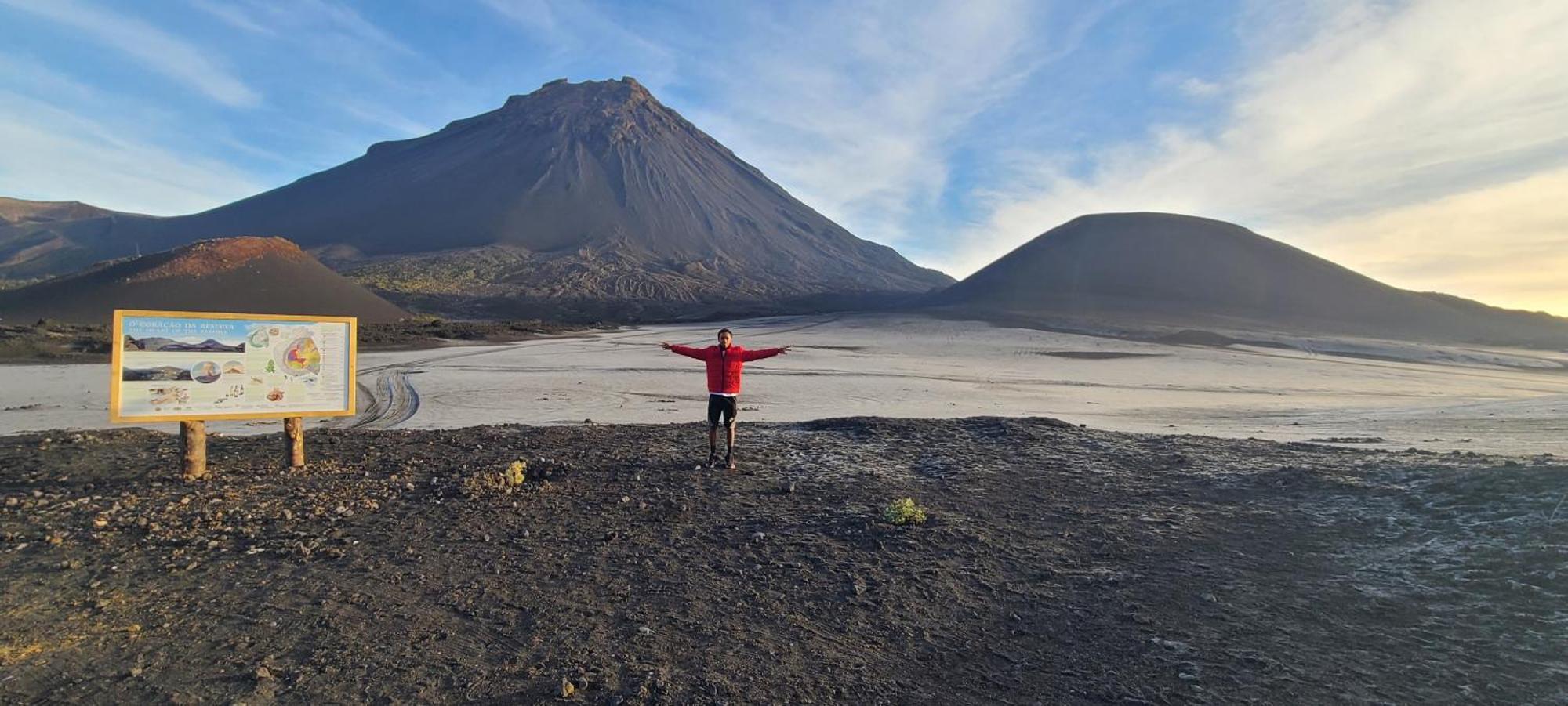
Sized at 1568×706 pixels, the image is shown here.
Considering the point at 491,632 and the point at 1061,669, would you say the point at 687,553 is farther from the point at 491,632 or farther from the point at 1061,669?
the point at 1061,669

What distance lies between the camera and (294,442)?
25.9 ft

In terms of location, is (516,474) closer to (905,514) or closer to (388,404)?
(905,514)

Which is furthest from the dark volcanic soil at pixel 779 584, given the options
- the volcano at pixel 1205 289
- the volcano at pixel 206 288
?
the volcano at pixel 1205 289

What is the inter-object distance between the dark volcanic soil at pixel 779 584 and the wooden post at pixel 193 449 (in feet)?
1.56

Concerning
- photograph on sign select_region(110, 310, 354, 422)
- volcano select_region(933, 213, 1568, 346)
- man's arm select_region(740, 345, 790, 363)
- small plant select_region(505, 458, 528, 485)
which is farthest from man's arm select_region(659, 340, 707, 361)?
volcano select_region(933, 213, 1568, 346)

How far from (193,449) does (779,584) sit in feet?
20.6

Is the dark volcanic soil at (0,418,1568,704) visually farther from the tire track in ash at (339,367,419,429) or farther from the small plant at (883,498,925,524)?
the tire track in ash at (339,367,419,429)

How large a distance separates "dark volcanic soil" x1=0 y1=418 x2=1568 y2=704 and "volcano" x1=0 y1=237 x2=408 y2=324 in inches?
1343

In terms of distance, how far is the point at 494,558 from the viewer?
17.3 feet

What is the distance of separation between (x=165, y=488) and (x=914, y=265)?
159 metres

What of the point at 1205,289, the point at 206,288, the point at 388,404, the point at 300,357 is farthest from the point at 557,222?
the point at 300,357

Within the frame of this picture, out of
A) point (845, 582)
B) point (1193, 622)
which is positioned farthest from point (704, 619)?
point (1193, 622)

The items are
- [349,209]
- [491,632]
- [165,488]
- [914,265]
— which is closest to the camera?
[491,632]

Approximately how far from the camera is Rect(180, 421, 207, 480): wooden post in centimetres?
726
